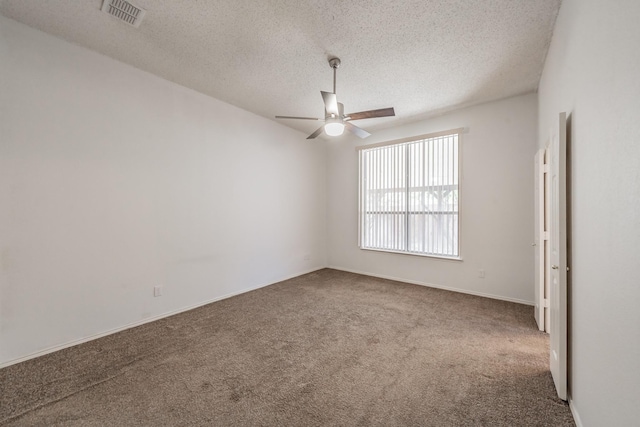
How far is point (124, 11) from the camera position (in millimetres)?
2125

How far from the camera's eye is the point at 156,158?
3.10 m

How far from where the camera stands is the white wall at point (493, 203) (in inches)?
139

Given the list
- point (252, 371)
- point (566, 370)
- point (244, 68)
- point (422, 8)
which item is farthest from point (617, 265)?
point (244, 68)

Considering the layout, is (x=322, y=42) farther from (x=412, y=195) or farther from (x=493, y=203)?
(x=493, y=203)

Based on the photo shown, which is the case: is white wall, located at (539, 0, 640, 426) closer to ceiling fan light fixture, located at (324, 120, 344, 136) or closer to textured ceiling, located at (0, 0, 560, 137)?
textured ceiling, located at (0, 0, 560, 137)

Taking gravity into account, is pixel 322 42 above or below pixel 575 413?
above

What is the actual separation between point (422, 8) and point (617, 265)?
2180 millimetres

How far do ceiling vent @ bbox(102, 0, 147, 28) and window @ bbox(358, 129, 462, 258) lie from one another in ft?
12.7

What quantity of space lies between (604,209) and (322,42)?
2.47m

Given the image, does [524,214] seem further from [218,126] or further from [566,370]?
[218,126]

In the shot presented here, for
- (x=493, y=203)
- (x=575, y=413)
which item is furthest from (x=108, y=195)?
(x=493, y=203)

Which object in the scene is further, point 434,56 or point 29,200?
point 434,56

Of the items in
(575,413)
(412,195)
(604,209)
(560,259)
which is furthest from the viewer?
(412,195)

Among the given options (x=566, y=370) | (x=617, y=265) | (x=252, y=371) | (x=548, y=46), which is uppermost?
(x=548, y=46)
